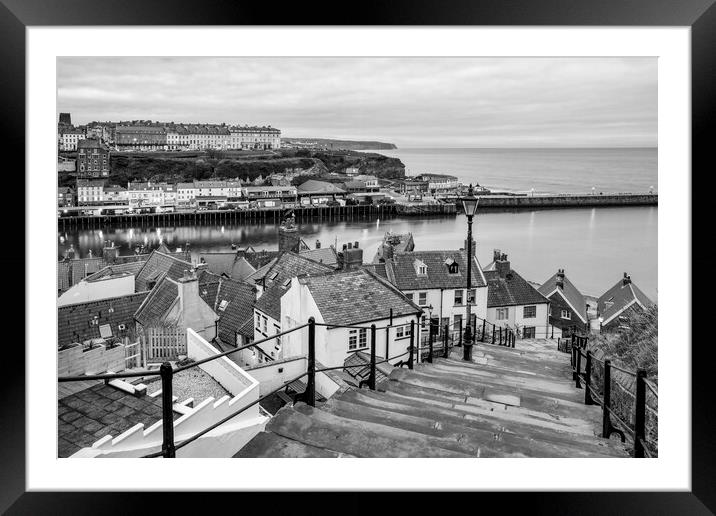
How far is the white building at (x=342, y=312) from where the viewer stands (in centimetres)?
883

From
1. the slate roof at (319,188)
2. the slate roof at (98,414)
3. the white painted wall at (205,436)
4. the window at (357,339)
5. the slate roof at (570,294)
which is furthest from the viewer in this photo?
the slate roof at (319,188)

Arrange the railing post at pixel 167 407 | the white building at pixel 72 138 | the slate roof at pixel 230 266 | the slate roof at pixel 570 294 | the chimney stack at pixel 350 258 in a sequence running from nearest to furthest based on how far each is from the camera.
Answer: the railing post at pixel 167 407
the chimney stack at pixel 350 258
the slate roof at pixel 570 294
the slate roof at pixel 230 266
the white building at pixel 72 138

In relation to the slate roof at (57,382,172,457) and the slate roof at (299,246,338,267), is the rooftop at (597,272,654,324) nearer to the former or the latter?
the slate roof at (299,246,338,267)

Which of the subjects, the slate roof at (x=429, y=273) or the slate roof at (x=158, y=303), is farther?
the slate roof at (x=429, y=273)

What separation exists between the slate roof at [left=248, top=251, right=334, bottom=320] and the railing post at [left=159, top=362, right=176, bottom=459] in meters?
8.05

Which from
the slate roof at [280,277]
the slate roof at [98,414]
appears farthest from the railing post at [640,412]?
the slate roof at [280,277]

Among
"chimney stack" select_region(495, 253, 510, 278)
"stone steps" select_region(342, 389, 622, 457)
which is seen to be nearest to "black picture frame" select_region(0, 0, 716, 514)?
"stone steps" select_region(342, 389, 622, 457)

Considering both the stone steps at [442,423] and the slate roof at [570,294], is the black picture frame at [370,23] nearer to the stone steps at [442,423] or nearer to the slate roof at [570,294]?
the stone steps at [442,423]

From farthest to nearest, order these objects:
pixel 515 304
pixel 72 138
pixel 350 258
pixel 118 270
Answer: pixel 72 138, pixel 350 258, pixel 118 270, pixel 515 304

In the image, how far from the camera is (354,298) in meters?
9.27

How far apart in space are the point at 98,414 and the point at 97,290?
26.6 feet

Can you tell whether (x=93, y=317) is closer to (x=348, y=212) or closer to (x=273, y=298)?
(x=273, y=298)

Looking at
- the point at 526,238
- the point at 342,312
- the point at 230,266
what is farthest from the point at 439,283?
the point at 526,238

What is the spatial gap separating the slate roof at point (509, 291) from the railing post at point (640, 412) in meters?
12.1
